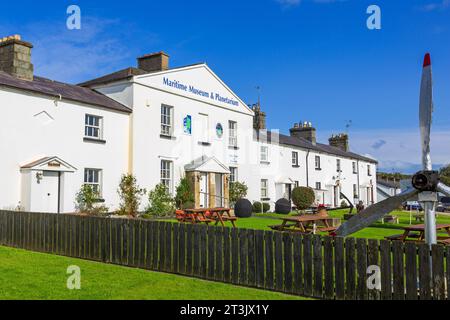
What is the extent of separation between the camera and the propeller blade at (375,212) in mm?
7316

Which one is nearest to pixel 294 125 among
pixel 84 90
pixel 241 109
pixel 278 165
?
pixel 278 165

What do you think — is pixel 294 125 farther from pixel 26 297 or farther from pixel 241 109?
pixel 26 297

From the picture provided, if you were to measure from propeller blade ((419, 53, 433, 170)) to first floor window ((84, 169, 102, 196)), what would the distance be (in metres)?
15.6

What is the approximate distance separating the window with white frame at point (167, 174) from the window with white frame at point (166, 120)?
1.66m

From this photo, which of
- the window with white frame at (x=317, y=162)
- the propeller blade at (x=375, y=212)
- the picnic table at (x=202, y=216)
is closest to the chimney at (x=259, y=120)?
the window with white frame at (x=317, y=162)

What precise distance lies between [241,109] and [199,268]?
871 inches

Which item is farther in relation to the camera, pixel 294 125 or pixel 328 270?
pixel 294 125

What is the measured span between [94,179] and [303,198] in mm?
17842

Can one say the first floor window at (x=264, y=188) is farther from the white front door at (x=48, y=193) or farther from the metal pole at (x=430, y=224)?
the metal pole at (x=430, y=224)

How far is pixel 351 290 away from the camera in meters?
6.85

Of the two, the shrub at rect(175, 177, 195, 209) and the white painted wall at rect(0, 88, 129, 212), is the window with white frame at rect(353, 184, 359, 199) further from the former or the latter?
the white painted wall at rect(0, 88, 129, 212)

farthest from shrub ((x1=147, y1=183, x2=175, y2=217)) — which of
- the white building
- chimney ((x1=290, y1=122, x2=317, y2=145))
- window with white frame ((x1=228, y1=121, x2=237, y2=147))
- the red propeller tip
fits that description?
chimney ((x1=290, y1=122, x2=317, y2=145))

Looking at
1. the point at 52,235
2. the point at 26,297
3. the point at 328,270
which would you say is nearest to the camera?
the point at 26,297
